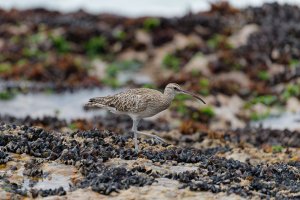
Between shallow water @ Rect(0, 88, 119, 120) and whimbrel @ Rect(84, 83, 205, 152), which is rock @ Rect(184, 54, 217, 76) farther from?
whimbrel @ Rect(84, 83, 205, 152)

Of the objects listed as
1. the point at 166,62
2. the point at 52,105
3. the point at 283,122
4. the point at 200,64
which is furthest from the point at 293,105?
the point at 52,105

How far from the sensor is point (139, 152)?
37.4 feet

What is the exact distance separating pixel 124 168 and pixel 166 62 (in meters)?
17.4

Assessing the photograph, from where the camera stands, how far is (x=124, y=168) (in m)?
10.2

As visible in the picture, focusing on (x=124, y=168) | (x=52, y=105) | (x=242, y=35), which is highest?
(x=242, y=35)

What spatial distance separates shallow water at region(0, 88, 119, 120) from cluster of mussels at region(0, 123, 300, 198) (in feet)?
29.4

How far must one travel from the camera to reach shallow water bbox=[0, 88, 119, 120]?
21.5 meters

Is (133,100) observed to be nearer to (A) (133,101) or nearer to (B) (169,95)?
(A) (133,101)

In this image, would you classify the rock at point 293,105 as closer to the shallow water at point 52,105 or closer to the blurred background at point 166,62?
the blurred background at point 166,62

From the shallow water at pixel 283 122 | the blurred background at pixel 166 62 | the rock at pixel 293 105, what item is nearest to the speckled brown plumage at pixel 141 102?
the blurred background at pixel 166 62

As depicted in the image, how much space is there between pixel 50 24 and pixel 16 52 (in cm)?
352

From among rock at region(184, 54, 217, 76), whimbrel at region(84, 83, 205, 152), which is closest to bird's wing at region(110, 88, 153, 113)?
whimbrel at region(84, 83, 205, 152)

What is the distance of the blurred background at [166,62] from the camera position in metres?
21.8

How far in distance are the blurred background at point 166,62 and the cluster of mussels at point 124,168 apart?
22.0ft
